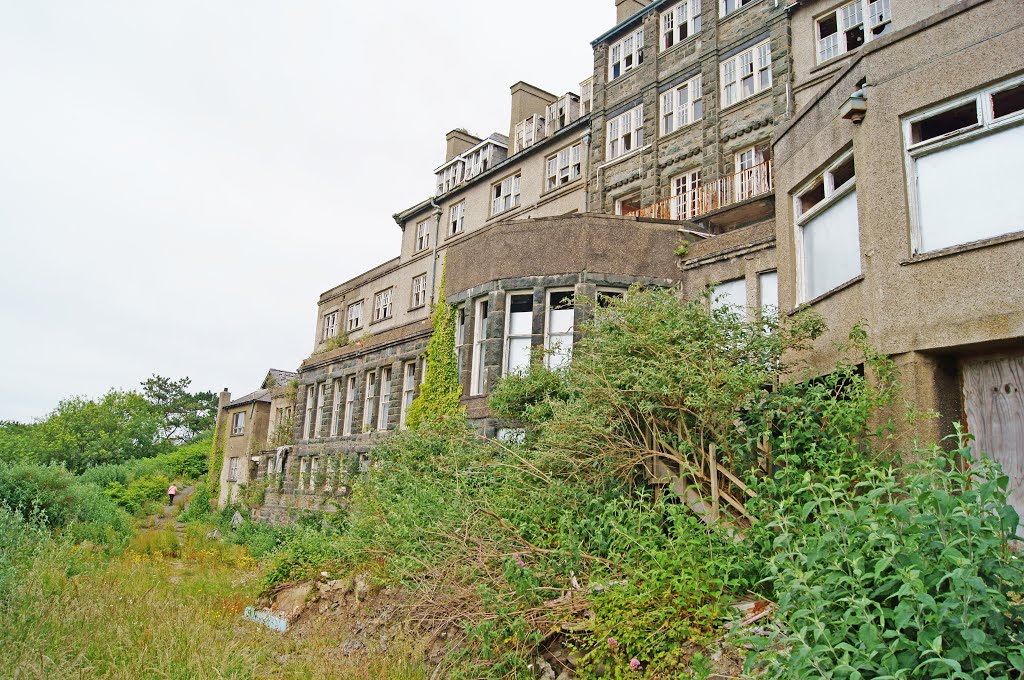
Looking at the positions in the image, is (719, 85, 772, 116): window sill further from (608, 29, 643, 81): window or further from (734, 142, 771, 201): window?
(608, 29, 643, 81): window

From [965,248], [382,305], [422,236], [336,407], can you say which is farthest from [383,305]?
[965,248]

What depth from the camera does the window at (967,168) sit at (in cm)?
675

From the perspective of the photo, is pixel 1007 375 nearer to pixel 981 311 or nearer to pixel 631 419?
pixel 981 311

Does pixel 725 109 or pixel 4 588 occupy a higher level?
pixel 725 109

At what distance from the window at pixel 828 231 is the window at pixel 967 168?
78cm

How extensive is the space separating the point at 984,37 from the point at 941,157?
1.20 m

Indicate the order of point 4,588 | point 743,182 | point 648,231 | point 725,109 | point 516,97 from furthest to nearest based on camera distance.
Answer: point 516,97 < point 725,109 < point 743,182 < point 648,231 < point 4,588

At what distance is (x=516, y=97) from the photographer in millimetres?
32938

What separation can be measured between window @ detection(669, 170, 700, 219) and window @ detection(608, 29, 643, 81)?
5113 mm

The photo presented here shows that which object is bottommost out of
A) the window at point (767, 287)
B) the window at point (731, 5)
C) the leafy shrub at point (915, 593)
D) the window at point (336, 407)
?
the leafy shrub at point (915, 593)

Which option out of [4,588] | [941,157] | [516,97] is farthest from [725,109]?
[4,588]

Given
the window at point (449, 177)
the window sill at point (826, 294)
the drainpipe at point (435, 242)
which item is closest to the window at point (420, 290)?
the drainpipe at point (435, 242)

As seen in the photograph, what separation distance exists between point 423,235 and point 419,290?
321 centimetres

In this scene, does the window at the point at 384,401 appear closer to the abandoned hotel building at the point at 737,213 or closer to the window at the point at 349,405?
the abandoned hotel building at the point at 737,213
